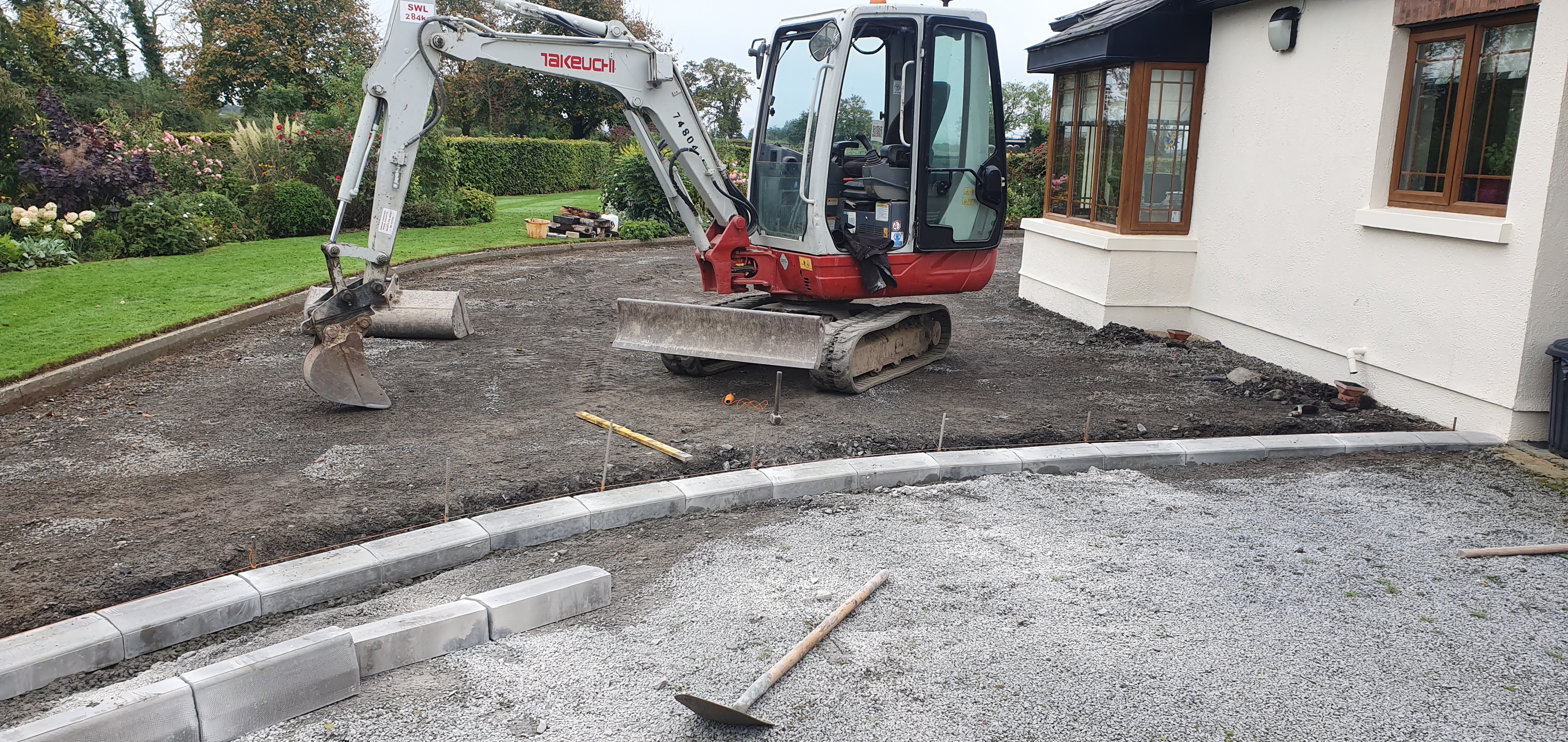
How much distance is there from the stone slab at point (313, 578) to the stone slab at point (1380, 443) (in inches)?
230

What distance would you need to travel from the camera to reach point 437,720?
10.8ft

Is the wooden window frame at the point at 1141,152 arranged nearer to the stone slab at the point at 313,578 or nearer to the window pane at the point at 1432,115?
the window pane at the point at 1432,115

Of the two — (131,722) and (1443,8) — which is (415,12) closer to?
(131,722)

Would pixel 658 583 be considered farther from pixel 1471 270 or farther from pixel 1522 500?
pixel 1471 270

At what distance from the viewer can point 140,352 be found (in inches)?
321

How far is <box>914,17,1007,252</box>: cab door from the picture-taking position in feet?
25.3

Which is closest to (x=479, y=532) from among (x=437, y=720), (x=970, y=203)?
(x=437, y=720)

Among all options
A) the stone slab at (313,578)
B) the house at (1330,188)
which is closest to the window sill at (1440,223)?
the house at (1330,188)

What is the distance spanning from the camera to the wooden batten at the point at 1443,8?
641 cm

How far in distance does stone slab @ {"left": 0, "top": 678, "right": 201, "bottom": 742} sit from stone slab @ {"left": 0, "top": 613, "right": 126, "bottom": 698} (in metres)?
0.36

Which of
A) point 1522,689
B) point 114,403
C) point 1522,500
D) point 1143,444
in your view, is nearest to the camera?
point 1522,689

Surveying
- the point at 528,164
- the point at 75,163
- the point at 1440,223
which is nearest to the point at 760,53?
the point at 1440,223

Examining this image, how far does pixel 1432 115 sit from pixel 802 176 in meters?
4.62

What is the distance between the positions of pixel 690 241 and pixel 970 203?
34.6 ft
